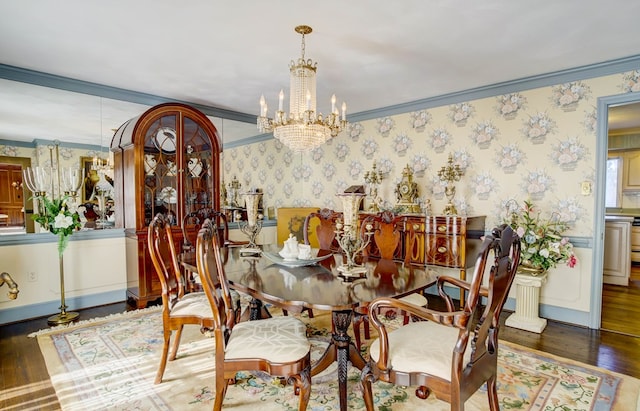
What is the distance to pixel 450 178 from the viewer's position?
3881 mm

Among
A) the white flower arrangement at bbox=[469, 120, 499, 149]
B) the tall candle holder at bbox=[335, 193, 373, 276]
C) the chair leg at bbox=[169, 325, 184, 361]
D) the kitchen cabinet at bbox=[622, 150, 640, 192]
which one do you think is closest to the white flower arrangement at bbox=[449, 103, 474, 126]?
the white flower arrangement at bbox=[469, 120, 499, 149]

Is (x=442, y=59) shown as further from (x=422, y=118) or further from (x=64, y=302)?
(x=64, y=302)

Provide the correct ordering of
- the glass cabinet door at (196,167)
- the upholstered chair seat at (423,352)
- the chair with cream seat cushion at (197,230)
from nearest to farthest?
the upholstered chair seat at (423,352)
the chair with cream seat cushion at (197,230)
the glass cabinet door at (196,167)

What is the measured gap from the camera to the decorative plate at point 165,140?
12.4ft

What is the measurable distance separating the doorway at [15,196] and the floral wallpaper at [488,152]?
7.14ft

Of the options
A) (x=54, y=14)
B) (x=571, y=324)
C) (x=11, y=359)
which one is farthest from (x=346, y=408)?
(x=54, y=14)

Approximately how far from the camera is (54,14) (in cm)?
224

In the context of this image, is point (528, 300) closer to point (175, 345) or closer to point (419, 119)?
point (419, 119)

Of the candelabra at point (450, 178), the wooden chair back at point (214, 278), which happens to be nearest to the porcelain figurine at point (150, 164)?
the wooden chair back at point (214, 278)

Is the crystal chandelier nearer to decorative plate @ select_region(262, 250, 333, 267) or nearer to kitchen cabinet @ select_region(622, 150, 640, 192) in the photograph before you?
decorative plate @ select_region(262, 250, 333, 267)

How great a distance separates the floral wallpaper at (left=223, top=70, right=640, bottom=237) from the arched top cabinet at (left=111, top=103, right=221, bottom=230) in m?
0.68

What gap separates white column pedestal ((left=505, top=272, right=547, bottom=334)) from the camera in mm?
3151

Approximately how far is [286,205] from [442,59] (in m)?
3.44

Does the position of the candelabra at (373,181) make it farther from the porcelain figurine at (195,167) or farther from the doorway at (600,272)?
the doorway at (600,272)
